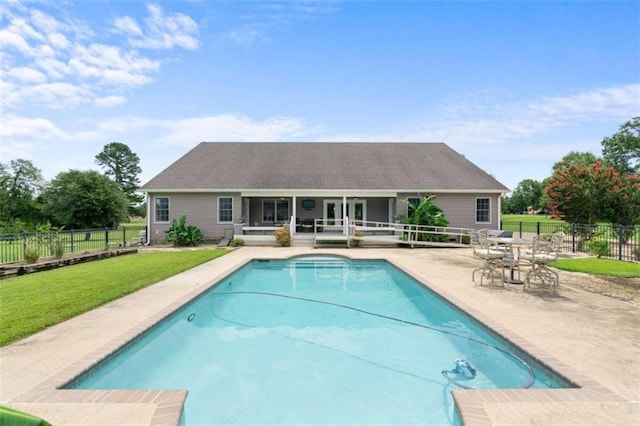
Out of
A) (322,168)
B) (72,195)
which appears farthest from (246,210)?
(72,195)

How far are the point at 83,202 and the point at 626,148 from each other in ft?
205

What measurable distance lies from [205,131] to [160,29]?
1453 cm

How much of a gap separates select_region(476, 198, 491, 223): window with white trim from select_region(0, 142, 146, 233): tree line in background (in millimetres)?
21587

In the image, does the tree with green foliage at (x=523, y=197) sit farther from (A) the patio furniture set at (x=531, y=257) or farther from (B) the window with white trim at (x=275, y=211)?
(A) the patio furniture set at (x=531, y=257)

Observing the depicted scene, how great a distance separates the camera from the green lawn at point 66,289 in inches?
225

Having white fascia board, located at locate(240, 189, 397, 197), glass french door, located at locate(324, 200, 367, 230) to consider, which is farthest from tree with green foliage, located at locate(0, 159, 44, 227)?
glass french door, located at locate(324, 200, 367, 230)

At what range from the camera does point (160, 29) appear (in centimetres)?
1272

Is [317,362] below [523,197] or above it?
below

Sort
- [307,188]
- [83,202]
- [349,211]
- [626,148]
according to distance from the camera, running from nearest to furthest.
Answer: [307,188] → [349,211] → [83,202] → [626,148]

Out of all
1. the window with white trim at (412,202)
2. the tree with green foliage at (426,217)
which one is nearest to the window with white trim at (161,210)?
the tree with green foliage at (426,217)

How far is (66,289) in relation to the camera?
7953 mm

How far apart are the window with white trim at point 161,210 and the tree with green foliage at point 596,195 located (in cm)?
2172

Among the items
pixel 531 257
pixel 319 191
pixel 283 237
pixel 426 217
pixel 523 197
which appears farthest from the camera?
pixel 523 197

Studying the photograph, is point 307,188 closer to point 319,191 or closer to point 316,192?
point 316,192
